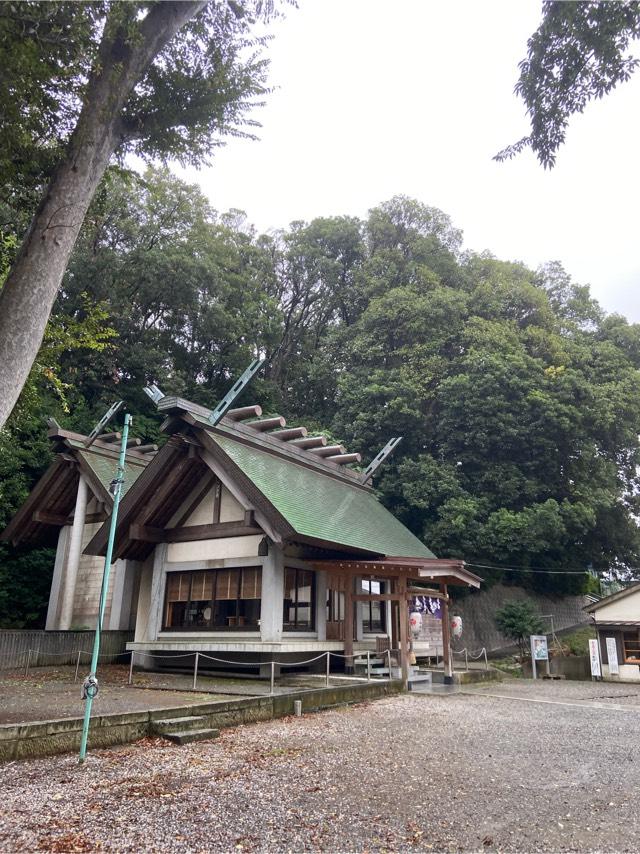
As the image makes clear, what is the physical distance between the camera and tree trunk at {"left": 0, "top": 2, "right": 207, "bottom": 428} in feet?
23.1

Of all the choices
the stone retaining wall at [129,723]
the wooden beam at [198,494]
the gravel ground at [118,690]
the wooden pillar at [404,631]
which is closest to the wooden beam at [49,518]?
the gravel ground at [118,690]

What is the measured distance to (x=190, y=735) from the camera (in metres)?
7.87

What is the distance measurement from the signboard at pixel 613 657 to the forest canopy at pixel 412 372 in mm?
4188

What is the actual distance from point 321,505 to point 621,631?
1350 cm

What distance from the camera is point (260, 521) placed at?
14.2m

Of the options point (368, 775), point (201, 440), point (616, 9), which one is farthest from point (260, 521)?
point (616, 9)

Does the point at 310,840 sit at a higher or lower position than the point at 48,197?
lower

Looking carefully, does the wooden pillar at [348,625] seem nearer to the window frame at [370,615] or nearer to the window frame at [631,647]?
the window frame at [370,615]

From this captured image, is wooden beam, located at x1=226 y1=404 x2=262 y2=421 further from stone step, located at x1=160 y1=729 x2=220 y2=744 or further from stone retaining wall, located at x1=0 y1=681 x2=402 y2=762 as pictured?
stone step, located at x1=160 y1=729 x2=220 y2=744

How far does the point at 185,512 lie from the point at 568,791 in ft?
41.5

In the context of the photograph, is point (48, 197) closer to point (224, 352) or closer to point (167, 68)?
point (167, 68)

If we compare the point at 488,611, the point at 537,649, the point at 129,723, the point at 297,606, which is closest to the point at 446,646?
the point at 297,606

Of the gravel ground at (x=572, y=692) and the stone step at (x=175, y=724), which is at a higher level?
the stone step at (x=175, y=724)

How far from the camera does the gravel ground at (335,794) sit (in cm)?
469
